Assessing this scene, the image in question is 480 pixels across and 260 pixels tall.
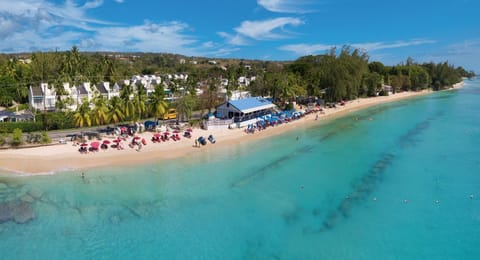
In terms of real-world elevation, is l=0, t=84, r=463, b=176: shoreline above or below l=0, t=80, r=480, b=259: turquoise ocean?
above

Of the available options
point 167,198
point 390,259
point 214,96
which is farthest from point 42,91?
point 390,259

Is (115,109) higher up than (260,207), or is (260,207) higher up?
(115,109)

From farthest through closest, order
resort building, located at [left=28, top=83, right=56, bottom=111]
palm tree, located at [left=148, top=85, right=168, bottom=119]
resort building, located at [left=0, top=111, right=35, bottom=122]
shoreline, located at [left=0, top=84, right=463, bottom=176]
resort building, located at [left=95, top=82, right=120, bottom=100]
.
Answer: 1. resort building, located at [left=95, top=82, right=120, bottom=100]
2. resort building, located at [left=28, top=83, right=56, bottom=111]
3. resort building, located at [left=0, top=111, right=35, bottom=122]
4. palm tree, located at [left=148, top=85, right=168, bottom=119]
5. shoreline, located at [left=0, top=84, right=463, bottom=176]

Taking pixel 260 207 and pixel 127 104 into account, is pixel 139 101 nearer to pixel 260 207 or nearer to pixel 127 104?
pixel 127 104

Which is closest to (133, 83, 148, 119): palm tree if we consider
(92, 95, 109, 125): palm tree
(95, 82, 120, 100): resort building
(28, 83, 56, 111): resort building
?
(92, 95, 109, 125): palm tree

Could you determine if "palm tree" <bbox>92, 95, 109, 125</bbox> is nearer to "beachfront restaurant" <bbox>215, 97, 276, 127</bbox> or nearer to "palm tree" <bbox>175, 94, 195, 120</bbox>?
"palm tree" <bbox>175, 94, 195, 120</bbox>

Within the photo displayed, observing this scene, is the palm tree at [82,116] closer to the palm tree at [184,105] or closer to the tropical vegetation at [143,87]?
the tropical vegetation at [143,87]

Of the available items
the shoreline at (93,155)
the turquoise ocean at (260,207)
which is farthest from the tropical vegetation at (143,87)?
the turquoise ocean at (260,207)

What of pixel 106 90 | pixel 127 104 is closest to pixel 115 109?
pixel 127 104
